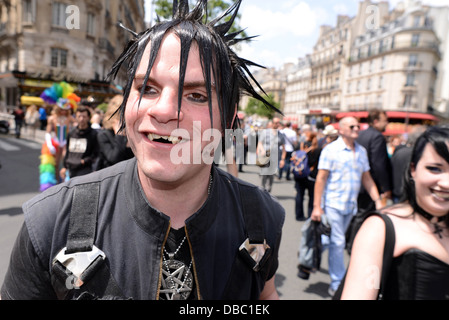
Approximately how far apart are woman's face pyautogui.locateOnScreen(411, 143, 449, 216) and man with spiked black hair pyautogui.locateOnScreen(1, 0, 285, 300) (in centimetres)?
101

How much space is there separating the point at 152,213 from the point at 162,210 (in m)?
0.07

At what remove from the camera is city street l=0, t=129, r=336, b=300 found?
3.59 metres

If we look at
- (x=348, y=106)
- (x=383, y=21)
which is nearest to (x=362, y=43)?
(x=383, y=21)

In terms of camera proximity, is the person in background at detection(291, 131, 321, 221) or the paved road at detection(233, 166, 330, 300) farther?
the person in background at detection(291, 131, 321, 221)

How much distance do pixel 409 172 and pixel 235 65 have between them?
1.33m

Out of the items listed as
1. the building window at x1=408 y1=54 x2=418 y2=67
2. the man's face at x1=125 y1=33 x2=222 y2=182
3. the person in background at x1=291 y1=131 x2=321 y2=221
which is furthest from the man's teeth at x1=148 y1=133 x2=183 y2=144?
the building window at x1=408 y1=54 x2=418 y2=67

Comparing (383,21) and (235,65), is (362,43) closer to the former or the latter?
(383,21)

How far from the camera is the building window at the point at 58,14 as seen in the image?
20250 mm

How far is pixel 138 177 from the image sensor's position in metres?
1.21

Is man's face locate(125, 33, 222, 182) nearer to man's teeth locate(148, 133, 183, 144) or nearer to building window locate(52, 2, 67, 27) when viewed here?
man's teeth locate(148, 133, 183, 144)

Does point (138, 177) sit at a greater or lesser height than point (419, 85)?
lesser

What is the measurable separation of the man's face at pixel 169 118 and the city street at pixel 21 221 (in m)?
2.62

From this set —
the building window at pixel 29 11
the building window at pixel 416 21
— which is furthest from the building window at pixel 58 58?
the building window at pixel 416 21

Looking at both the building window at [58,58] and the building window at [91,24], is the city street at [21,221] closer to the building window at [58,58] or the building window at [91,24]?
the building window at [58,58]
